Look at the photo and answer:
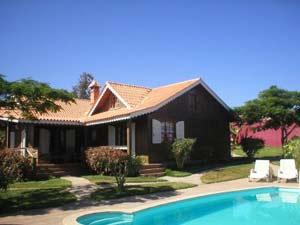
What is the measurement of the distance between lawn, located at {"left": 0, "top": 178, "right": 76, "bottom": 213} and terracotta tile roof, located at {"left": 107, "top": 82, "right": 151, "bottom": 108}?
9.08 metres

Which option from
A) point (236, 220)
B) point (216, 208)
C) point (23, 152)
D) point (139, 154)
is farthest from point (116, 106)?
point (236, 220)

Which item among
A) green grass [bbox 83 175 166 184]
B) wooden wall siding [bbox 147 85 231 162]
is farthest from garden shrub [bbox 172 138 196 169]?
green grass [bbox 83 175 166 184]

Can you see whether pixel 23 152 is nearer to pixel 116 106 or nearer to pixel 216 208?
pixel 116 106

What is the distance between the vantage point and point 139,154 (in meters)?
23.0

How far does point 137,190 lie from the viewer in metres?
15.5

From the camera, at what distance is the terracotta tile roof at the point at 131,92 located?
83.6 feet

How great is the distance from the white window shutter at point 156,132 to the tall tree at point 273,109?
7730 mm

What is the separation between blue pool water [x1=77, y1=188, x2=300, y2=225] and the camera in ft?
37.3

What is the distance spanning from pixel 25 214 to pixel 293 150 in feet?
44.3

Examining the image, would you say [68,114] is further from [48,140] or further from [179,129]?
[179,129]

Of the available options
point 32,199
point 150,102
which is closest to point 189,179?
point 150,102

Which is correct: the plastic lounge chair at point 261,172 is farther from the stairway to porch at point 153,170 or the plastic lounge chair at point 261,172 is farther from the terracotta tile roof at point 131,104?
the terracotta tile roof at point 131,104

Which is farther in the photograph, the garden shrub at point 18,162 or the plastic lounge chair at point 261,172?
the plastic lounge chair at point 261,172

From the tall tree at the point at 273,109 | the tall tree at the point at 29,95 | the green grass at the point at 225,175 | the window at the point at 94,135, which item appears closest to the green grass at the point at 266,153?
the tall tree at the point at 273,109
